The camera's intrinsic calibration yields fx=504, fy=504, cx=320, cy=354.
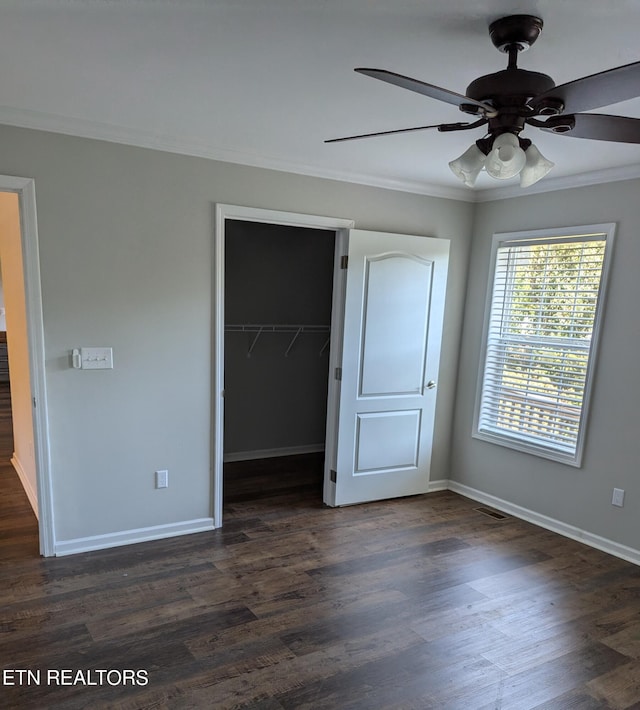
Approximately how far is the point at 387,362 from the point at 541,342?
1130 mm

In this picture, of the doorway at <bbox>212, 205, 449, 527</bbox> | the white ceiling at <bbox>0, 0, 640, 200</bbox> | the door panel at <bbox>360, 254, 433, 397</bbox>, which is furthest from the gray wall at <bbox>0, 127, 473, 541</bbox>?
the door panel at <bbox>360, 254, 433, 397</bbox>

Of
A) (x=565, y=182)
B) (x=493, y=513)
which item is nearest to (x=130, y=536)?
(x=493, y=513)

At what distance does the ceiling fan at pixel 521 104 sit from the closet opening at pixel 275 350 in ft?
10.6

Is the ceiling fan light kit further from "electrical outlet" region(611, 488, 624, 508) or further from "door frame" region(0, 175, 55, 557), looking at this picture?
"electrical outlet" region(611, 488, 624, 508)

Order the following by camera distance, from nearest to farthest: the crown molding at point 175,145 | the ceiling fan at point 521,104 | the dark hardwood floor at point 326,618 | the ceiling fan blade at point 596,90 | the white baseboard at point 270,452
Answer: the ceiling fan blade at point 596,90
the ceiling fan at point 521,104
the dark hardwood floor at point 326,618
the crown molding at point 175,145
the white baseboard at point 270,452

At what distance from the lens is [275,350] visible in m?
5.09

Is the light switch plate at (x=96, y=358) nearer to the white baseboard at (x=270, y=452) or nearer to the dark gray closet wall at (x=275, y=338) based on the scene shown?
the dark gray closet wall at (x=275, y=338)

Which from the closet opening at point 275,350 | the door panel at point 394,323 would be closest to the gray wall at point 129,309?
the door panel at point 394,323

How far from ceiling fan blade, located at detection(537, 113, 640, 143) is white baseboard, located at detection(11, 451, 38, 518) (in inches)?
137

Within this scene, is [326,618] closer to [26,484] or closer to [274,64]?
[274,64]

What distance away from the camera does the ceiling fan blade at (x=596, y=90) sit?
1258 millimetres

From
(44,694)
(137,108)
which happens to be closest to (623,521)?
(44,694)

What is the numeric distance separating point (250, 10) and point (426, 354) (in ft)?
9.57

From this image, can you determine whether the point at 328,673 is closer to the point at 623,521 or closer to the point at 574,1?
the point at 623,521
